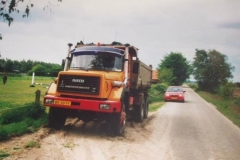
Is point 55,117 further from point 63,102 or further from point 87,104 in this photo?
point 87,104

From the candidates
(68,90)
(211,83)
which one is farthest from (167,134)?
(211,83)

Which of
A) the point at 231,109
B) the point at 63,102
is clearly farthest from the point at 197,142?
the point at 231,109

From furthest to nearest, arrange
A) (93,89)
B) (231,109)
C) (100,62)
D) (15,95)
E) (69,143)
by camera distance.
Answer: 1. (231,109)
2. (15,95)
3. (100,62)
4. (93,89)
5. (69,143)

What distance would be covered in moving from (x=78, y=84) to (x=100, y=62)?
133cm

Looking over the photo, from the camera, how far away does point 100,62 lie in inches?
334

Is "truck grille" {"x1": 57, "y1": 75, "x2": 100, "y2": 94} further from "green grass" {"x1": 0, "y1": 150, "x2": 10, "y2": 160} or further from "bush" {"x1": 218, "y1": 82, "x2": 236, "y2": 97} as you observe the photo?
"bush" {"x1": 218, "y1": 82, "x2": 236, "y2": 97}

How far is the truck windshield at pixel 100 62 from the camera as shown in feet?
27.7

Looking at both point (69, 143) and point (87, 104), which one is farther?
point (87, 104)

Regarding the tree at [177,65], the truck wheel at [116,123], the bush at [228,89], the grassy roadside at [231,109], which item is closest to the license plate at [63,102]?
the truck wheel at [116,123]

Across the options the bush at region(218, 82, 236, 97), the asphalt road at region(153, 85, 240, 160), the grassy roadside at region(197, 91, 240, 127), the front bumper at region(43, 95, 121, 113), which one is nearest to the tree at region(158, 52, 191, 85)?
the bush at region(218, 82, 236, 97)

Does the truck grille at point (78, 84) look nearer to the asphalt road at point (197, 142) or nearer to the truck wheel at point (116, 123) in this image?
the truck wheel at point (116, 123)

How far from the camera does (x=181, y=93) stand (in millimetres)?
25875

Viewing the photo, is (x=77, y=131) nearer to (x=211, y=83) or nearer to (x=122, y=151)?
(x=122, y=151)

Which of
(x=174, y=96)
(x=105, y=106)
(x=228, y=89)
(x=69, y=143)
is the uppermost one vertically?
(x=228, y=89)
